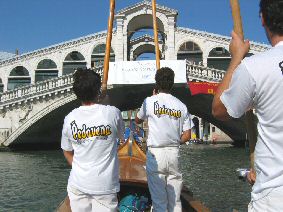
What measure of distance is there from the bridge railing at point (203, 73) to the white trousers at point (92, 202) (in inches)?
726

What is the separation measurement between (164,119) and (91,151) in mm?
1047

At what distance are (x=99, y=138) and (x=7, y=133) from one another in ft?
67.8

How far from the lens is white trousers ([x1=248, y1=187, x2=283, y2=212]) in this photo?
4.64ft

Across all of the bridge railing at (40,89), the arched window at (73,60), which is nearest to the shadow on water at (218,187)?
the bridge railing at (40,89)

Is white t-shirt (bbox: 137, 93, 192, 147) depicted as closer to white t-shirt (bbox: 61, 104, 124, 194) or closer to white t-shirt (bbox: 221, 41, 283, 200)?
white t-shirt (bbox: 61, 104, 124, 194)

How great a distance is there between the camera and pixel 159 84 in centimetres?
341

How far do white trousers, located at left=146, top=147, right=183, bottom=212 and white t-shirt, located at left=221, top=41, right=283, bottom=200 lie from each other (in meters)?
1.79

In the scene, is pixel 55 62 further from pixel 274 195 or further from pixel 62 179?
pixel 274 195

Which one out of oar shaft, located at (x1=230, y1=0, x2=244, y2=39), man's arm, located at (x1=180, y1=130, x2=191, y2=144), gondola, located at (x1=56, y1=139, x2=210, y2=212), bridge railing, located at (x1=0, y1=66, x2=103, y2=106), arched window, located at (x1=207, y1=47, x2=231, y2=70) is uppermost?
arched window, located at (x1=207, y1=47, x2=231, y2=70)

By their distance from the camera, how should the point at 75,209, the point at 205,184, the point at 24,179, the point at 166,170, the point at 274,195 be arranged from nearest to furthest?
1. the point at 274,195
2. the point at 75,209
3. the point at 166,170
4. the point at 205,184
5. the point at 24,179

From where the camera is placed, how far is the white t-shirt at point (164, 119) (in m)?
3.33

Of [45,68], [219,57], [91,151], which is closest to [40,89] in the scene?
[45,68]

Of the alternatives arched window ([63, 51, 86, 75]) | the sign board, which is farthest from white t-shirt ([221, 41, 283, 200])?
arched window ([63, 51, 86, 75])

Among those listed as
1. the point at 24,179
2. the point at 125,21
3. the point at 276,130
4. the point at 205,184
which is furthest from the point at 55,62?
the point at 276,130
